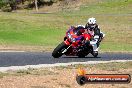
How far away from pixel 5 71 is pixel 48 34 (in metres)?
26.1

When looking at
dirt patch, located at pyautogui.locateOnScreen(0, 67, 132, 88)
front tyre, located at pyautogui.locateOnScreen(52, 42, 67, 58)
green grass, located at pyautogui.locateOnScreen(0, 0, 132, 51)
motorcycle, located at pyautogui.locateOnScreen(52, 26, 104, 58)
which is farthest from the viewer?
green grass, located at pyautogui.locateOnScreen(0, 0, 132, 51)

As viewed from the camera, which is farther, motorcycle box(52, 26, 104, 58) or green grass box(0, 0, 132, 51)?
green grass box(0, 0, 132, 51)

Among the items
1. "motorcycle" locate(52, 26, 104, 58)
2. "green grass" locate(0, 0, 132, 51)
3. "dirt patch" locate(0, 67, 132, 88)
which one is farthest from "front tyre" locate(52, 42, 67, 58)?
"green grass" locate(0, 0, 132, 51)

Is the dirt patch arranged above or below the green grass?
above

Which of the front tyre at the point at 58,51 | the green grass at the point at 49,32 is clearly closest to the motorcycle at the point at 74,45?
the front tyre at the point at 58,51

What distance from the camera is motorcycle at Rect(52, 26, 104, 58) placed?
18.9m

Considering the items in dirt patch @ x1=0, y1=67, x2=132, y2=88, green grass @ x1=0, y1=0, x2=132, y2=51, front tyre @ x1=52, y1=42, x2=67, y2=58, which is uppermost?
dirt patch @ x1=0, y1=67, x2=132, y2=88

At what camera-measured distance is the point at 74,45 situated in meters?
19.0

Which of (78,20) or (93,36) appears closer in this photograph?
(93,36)

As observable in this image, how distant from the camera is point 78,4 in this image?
83.1 m

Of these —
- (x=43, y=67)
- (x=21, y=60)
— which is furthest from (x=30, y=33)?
(x=43, y=67)

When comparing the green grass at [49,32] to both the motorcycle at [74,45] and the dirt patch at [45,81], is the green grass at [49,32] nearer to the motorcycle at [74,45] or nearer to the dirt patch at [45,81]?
the motorcycle at [74,45]

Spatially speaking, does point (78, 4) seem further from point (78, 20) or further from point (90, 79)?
point (90, 79)

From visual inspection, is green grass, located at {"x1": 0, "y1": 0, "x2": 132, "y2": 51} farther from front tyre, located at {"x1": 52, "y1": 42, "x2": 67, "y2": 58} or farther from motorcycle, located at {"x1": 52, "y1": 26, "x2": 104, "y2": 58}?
front tyre, located at {"x1": 52, "y1": 42, "x2": 67, "y2": 58}
